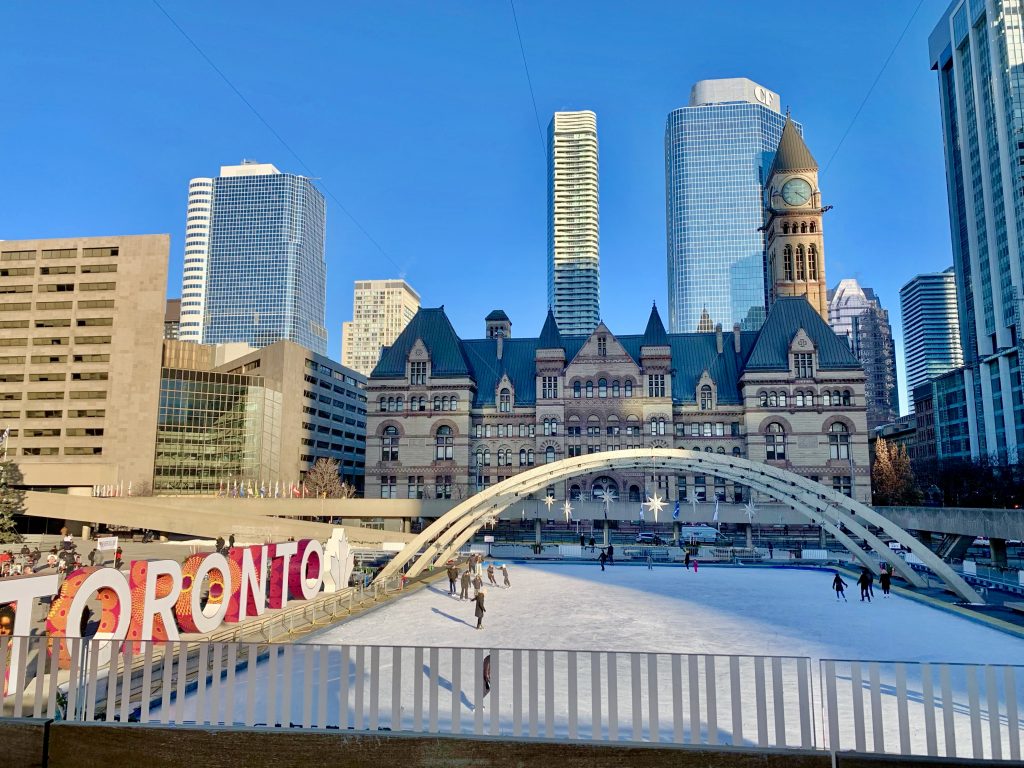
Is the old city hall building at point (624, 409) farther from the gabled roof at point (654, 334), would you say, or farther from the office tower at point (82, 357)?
the office tower at point (82, 357)

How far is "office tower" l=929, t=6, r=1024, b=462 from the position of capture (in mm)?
105375

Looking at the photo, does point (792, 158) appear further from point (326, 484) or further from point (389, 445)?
point (326, 484)

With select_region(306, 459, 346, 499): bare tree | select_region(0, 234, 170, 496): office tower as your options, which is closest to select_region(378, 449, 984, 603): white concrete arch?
select_region(306, 459, 346, 499): bare tree

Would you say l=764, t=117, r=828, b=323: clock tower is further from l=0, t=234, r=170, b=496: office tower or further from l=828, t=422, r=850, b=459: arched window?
l=0, t=234, r=170, b=496: office tower

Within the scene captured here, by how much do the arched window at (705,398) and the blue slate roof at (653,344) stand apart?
1447 millimetres

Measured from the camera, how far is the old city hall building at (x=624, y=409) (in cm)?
7244

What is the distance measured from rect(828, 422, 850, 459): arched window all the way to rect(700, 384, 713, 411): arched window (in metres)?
12.3

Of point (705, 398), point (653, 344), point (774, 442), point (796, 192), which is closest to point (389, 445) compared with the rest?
point (653, 344)

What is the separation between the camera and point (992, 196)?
11194 cm

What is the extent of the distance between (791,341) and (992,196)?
65441 millimetres

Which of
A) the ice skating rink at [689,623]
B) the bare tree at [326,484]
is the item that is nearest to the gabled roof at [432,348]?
the bare tree at [326,484]

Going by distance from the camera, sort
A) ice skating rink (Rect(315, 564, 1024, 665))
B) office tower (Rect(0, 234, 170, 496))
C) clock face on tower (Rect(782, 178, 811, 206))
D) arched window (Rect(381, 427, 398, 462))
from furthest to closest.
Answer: clock face on tower (Rect(782, 178, 811, 206)) < office tower (Rect(0, 234, 170, 496)) < arched window (Rect(381, 427, 398, 462)) < ice skating rink (Rect(315, 564, 1024, 665))

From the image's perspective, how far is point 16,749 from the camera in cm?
1090

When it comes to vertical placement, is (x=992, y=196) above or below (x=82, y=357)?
above
